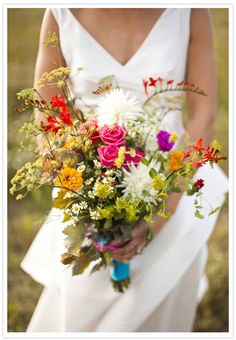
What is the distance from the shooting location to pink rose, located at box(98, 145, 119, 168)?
3.74 ft

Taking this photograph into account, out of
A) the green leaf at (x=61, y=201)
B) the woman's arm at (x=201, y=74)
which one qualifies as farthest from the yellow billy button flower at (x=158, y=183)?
the woman's arm at (x=201, y=74)

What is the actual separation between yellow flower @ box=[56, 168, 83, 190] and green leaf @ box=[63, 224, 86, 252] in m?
0.22

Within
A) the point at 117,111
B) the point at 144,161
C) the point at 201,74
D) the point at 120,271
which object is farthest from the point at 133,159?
the point at 201,74

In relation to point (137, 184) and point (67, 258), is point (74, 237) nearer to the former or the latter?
point (67, 258)

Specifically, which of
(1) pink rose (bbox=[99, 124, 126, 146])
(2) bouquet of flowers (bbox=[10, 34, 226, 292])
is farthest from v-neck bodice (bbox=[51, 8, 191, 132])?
(1) pink rose (bbox=[99, 124, 126, 146])

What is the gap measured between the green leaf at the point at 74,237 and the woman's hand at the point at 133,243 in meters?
0.12

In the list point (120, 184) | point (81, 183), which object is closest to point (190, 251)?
point (120, 184)

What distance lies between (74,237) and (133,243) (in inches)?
8.4

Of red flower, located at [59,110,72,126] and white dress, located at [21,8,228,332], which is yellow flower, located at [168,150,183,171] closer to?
red flower, located at [59,110,72,126]

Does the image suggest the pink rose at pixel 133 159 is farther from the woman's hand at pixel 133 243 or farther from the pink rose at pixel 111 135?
the woman's hand at pixel 133 243

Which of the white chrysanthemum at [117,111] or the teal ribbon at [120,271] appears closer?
the white chrysanthemum at [117,111]

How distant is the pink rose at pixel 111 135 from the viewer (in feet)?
3.76

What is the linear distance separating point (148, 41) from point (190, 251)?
751 mm
